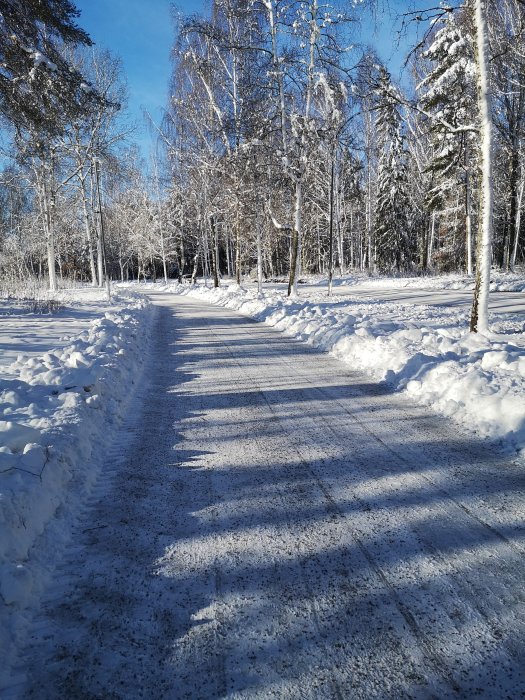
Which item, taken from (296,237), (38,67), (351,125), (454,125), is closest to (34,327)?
(38,67)

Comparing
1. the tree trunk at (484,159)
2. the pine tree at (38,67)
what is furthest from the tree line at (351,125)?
the pine tree at (38,67)

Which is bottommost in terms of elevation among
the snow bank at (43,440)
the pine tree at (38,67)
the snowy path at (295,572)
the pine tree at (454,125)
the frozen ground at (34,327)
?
the snowy path at (295,572)

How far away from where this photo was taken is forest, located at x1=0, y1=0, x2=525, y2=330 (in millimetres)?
7926

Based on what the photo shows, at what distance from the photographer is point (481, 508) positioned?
9.10ft

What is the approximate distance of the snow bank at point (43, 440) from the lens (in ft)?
7.06

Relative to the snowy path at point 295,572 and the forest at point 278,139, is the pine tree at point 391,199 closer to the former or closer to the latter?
the forest at point 278,139

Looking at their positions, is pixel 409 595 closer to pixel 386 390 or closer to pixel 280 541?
pixel 280 541

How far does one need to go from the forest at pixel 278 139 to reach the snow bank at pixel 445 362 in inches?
83.8

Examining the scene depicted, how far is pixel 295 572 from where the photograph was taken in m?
2.26

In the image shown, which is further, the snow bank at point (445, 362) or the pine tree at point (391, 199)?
the pine tree at point (391, 199)

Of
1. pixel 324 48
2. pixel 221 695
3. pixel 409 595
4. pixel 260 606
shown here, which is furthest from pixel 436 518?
pixel 324 48

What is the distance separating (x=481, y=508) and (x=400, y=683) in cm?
149

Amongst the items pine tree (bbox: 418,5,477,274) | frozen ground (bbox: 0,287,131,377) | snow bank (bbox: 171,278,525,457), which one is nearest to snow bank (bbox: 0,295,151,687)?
frozen ground (bbox: 0,287,131,377)

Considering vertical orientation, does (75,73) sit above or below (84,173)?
below
